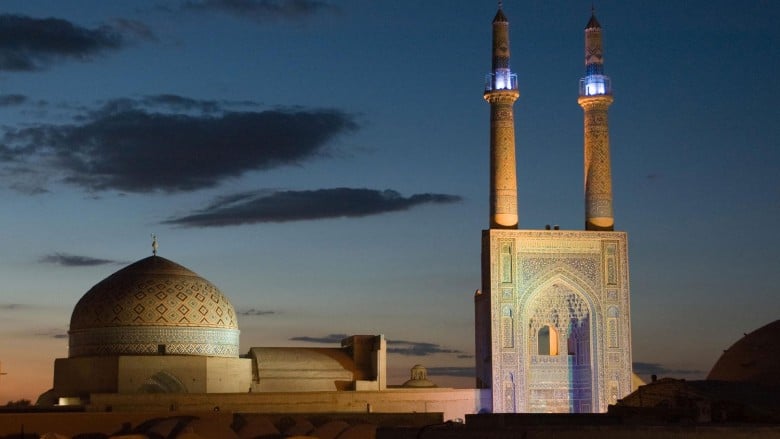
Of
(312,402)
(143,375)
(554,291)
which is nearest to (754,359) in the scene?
(554,291)

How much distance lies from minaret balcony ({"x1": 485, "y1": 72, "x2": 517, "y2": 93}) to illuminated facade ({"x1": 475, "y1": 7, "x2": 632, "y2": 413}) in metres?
0.03

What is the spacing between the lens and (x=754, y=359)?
88.5ft

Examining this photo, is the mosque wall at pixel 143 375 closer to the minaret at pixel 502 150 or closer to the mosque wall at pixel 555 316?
A: the mosque wall at pixel 555 316

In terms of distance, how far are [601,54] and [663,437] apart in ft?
57.9

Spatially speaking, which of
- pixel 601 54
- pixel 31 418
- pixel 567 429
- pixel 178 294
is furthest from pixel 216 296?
pixel 567 429

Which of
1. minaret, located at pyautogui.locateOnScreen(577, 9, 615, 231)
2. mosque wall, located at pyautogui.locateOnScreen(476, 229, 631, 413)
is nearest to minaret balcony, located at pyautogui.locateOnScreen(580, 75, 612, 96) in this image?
minaret, located at pyautogui.locateOnScreen(577, 9, 615, 231)

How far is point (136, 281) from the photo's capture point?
1133 inches

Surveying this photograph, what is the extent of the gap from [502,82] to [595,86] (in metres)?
2.09

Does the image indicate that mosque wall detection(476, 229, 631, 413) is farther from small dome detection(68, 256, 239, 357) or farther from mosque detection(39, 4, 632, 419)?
small dome detection(68, 256, 239, 357)

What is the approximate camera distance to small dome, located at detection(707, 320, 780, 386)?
26297 millimetres

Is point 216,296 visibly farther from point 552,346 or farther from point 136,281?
point 552,346

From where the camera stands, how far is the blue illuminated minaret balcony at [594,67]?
30906 mm

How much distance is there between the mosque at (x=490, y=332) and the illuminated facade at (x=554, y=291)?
0.08 feet

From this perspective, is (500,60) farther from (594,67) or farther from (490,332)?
(490,332)
